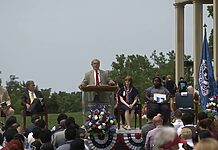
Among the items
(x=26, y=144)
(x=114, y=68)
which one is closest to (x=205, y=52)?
(x=26, y=144)

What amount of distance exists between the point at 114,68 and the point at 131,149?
1313 inches

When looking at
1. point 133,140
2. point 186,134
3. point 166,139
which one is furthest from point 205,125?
point 133,140

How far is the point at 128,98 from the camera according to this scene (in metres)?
19.2

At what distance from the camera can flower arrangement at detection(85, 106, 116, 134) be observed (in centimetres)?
1659

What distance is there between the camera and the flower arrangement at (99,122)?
1659cm

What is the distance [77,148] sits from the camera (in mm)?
9578

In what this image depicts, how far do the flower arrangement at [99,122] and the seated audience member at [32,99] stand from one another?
3.05 metres

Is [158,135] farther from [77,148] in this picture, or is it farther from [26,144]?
[26,144]

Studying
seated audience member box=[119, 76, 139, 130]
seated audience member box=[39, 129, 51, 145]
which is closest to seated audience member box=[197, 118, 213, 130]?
seated audience member box=[39, 129, 51, 145]

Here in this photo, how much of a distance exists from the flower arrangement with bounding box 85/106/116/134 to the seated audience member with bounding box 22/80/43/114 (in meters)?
3.05

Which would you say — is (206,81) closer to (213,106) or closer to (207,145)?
(213,106)

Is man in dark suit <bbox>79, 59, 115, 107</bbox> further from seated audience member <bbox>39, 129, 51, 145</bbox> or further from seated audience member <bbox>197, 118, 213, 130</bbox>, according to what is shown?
seated audience member <bbox>197, 118, 213, 130</bbox>

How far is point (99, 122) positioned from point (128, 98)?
2.76 meters

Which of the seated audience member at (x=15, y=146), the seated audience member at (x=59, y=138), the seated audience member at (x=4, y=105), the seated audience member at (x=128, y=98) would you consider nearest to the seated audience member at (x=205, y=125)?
the seated audience member at (x=59, y=138)
